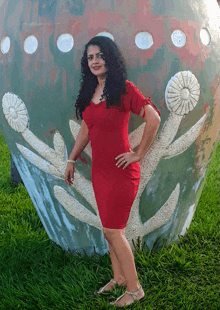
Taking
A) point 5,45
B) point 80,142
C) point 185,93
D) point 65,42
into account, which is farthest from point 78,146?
point 5,45

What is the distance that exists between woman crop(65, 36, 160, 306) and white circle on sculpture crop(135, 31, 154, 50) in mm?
191

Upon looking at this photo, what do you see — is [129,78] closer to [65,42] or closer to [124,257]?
[65,42]

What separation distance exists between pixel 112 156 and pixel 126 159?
8cm

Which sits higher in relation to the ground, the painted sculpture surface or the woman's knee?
the painted sculpture surface

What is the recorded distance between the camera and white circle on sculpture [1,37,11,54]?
2.56m

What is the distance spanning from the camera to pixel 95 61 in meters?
2.17

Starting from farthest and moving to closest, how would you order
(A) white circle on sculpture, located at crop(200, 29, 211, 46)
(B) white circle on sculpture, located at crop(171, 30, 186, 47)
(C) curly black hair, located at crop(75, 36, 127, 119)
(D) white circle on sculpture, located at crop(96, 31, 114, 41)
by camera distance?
(A) white circle on sculpture, located at crop(200, 29, 211, 46), (B) white circle on sculpture, located at crop(171, 30, 186, 47), (D) white circle on sculpture, located at crop(96, 31, 114, 41), (C) curly black hair, located at crop(75, 36, 127, 119)

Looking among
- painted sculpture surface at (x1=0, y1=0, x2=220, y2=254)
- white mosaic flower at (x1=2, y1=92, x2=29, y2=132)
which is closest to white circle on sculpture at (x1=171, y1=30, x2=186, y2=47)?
painted sculpture surface at (x1=0, y1=0, x2=220, y2=254)

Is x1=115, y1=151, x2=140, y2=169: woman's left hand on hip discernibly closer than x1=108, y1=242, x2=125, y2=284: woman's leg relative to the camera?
Yes

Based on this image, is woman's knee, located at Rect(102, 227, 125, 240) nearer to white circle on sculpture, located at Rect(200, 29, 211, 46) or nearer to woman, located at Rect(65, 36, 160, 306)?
woman, located at Rect(65, 36, 160, 306)

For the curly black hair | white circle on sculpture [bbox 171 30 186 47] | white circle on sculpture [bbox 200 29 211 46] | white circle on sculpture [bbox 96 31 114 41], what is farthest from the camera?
white circle on sculpture [bbox 200 29 211 46]

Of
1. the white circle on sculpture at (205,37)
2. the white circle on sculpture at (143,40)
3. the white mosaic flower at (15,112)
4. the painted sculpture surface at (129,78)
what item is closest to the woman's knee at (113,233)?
the painted sculpture surface at (129,78)

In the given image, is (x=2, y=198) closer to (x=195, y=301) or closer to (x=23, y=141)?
(x=23, y=141)

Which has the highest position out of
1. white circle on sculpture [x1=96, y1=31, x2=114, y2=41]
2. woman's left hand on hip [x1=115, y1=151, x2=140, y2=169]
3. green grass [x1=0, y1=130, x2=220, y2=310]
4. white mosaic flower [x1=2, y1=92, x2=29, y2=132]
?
white circle on sculpture [x1=96, y1=31, x2=114, y2=41]
